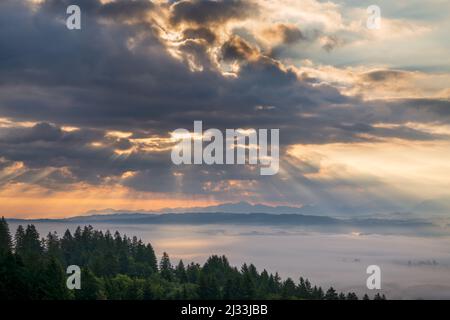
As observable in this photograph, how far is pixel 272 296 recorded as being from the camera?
131m

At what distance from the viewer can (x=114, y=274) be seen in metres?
148

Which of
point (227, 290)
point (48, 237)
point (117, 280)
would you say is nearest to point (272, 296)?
point (227, 290)

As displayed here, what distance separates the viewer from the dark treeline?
313 feet

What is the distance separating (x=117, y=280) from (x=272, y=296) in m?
36.7

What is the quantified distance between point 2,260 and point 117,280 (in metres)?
40.0

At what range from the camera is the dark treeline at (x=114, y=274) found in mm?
95500
